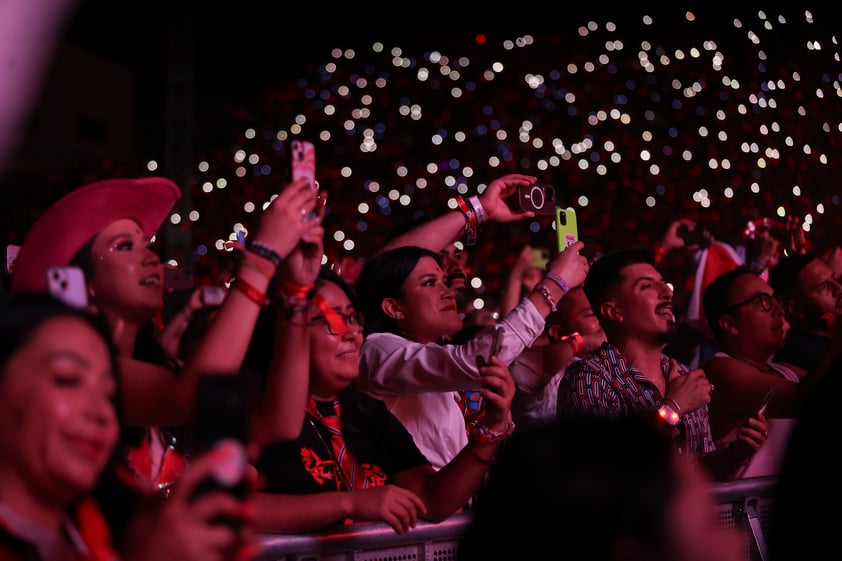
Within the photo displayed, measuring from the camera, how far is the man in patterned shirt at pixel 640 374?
3.22 metres

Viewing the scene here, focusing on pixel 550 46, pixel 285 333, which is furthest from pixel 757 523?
pixel 550 46

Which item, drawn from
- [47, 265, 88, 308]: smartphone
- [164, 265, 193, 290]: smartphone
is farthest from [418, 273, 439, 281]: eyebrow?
[47, 265, 88, 308]: smartphone

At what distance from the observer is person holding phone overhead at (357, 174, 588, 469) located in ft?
9.95

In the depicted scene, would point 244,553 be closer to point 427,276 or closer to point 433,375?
point 433,375

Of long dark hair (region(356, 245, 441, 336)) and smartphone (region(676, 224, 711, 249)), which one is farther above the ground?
smartphone (region(676, 224, 711, 249))

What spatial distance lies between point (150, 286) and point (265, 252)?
0.65m

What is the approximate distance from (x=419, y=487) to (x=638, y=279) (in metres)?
1.38

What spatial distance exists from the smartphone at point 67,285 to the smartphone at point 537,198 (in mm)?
2022

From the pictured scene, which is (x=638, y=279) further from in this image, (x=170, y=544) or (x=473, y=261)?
(x=473, y=261)

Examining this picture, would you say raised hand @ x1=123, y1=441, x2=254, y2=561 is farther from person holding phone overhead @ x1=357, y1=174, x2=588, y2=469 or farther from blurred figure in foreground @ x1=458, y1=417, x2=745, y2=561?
person holding phone overhead @ x1=357, y1=174, x2=588, y2=469

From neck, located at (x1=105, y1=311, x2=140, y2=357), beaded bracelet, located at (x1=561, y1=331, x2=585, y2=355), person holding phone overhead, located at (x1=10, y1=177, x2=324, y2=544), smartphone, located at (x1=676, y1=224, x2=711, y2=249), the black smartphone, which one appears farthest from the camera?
smartphone, located at (x1=676, y1=224, x2=711, y2=249)

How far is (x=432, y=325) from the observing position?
350 cm

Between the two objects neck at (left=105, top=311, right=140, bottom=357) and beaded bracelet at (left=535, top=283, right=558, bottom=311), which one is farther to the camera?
beaded bracelet at (left=535, top=283, right=558, bottom=311)

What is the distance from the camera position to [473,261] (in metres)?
8.55
